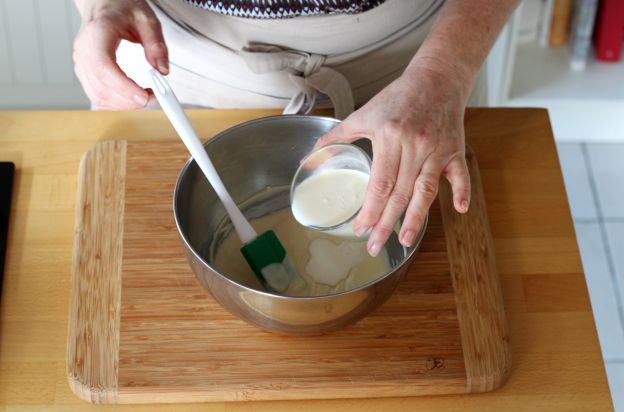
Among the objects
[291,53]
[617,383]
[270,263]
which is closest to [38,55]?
[291,53]

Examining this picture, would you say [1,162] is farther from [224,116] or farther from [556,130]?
[556,130]

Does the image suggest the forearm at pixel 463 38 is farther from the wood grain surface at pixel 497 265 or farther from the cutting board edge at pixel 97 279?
the cutting board edge at pixel 97 279

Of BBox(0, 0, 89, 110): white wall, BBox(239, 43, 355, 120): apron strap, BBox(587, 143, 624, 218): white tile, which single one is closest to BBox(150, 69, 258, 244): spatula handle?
BBox(239, 43, 355, 120): apron strap

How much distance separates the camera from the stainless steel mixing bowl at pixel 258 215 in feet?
2.77

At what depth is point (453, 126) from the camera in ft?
3.10

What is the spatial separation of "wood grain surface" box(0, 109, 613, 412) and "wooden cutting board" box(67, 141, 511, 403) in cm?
2

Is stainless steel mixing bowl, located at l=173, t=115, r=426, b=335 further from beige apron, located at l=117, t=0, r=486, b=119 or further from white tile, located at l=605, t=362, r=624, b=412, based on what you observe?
white tile, located at l=605, t=362, r=624, b=412

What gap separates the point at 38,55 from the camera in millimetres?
2041

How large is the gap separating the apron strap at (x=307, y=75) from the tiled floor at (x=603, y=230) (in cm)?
107

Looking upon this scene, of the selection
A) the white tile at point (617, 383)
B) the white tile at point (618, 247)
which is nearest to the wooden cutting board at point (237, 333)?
the white tile at point (617, 383)

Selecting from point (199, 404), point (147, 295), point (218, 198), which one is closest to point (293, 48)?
point (218, 198)

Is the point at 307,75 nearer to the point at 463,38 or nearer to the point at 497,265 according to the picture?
the point at 463,38

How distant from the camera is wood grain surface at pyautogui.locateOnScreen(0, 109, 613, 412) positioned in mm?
916

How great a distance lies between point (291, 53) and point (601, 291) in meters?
1.18
